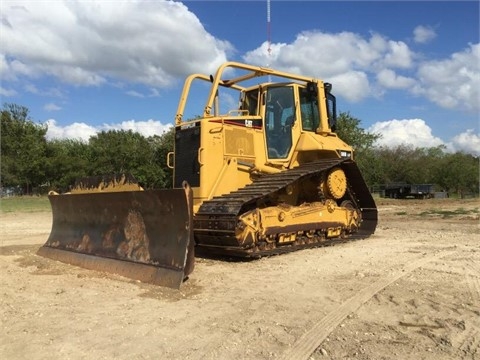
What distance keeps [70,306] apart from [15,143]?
1870 inches

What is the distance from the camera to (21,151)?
46438 mm

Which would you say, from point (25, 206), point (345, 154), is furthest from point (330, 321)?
point (25, 206)

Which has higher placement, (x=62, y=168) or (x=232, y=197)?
(x=62, y=168)

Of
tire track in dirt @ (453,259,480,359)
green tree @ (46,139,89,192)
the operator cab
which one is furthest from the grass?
tire track in dirt @ (453,259,480,359)

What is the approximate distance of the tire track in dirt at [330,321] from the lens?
3.59 metres

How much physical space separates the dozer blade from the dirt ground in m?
0.27

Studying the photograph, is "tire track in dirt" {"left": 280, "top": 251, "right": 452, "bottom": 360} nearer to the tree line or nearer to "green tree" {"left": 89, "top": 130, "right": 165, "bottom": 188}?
the tree line

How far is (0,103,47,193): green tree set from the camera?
4541cm

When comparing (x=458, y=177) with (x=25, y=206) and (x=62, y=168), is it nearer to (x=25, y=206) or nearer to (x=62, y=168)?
(x=62, y=168)

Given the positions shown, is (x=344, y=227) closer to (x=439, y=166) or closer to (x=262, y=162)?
(x=262, y=162)

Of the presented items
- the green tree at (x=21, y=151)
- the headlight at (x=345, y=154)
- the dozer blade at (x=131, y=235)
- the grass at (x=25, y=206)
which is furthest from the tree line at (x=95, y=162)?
the dozer blade at (x=131, y=235)

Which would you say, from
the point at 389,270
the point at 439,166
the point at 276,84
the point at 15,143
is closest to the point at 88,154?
the point at 15,143

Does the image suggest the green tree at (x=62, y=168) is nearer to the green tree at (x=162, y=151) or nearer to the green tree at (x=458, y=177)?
the green tree at (x=162, y=151)

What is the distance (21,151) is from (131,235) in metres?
44.1
